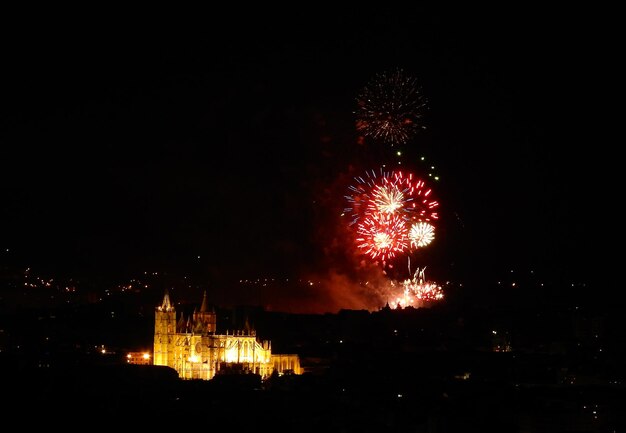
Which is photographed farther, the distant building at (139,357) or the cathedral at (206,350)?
the distant building at (139,357)

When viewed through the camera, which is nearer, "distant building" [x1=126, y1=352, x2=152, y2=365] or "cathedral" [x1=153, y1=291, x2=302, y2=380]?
"cathedral" [x1=153, y1=291, x2=302, y2=380]

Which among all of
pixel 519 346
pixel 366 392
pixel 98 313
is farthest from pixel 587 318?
pixel 98 313

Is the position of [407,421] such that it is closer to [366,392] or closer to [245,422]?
[366,392]

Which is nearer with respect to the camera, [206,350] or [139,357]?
[206,350]

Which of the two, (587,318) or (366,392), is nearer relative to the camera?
(366,392)

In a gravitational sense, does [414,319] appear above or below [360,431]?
above

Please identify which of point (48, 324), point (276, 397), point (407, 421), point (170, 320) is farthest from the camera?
point (48, 324)

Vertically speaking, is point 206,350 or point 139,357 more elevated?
point 206,350

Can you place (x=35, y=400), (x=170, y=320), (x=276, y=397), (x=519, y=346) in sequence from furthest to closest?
(x=519, y=346) < (x=170, y=320) < (x=276, y=397) < (x=35, y=400)
